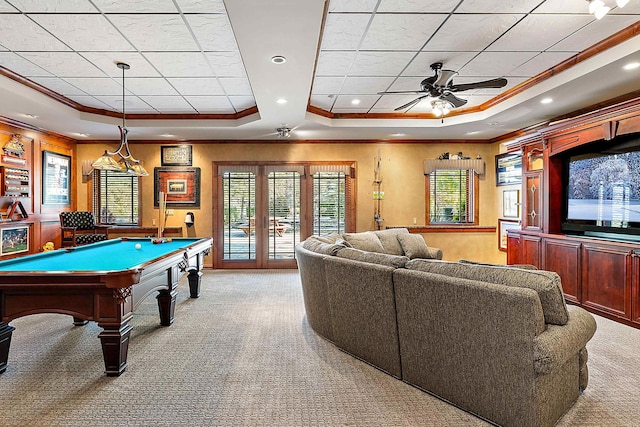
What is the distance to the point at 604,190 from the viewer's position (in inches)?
165

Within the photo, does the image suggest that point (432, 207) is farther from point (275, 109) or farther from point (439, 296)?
point (439, 296)

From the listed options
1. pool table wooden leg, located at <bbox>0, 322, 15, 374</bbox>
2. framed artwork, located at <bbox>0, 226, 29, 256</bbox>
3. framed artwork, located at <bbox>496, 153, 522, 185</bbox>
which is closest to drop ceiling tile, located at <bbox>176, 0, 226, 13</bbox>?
pool table wooden leg, located at <bbox>0, 322, 15, 374</bbox>

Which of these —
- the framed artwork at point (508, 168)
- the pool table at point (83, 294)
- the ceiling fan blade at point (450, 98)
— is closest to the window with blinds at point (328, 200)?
the framed artwork at point (508, 168)

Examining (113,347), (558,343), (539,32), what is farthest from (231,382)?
(539,32)

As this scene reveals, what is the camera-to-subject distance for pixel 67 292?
251 cm

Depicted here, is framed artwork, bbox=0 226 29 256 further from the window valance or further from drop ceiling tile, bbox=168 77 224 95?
the window valance

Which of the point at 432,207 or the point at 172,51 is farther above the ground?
the point at 172,51

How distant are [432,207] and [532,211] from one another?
2233 millimetres

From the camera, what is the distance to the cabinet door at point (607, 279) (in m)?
3.69

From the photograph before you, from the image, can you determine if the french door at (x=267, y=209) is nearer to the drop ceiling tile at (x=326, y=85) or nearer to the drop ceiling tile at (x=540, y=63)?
the drop ceiling tile at (x=326, y=85)

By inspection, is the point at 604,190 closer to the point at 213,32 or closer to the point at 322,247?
the point at 322,247

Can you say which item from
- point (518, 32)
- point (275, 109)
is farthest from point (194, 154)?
point (518, 32)

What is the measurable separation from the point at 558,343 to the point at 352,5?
8.66 ft

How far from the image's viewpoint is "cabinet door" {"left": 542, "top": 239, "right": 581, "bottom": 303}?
4.24m
